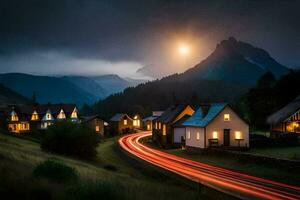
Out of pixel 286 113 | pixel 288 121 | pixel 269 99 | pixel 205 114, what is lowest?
pixel 288 121

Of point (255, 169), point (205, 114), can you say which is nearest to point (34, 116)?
point (205, 114)

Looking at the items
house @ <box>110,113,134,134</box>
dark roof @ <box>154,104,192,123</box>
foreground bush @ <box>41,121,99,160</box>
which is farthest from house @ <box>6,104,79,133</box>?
foreground bush @ <box>41,121,99,160</box>

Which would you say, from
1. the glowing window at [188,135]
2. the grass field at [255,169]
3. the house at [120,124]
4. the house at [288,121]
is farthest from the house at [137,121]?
the grass field at [255,169]

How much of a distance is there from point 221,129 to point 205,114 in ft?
12.4

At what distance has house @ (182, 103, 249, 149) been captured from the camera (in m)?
52.1

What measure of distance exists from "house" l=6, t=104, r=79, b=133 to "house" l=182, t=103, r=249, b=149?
58751 millimetres

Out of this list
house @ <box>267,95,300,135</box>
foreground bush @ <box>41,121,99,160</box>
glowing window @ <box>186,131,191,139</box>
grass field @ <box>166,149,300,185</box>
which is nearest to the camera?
grass field @ <box>166,149,300,185</box>

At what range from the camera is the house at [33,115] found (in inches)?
4161

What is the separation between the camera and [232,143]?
53.2 metres

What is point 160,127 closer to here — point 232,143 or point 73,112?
point 232,143

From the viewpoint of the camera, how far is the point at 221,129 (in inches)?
2084

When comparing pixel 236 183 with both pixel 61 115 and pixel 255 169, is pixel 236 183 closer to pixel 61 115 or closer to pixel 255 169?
pixel 255 169

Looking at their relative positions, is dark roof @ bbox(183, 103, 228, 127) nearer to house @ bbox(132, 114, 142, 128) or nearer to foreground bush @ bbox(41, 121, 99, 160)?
foreground bush @ bbox(41, 121, 99, 160)

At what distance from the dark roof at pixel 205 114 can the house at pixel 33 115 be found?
5557cm
